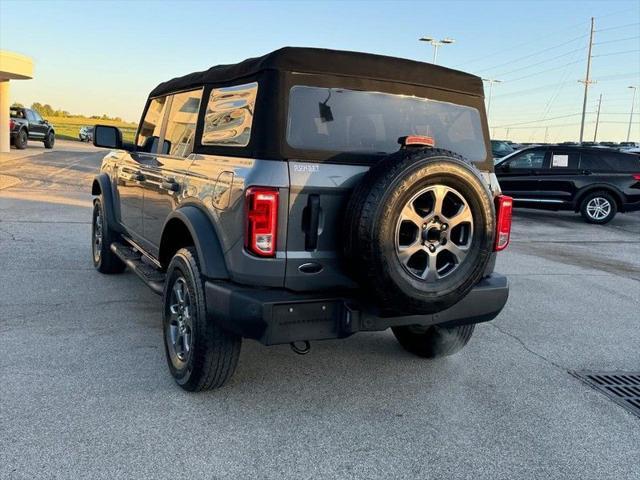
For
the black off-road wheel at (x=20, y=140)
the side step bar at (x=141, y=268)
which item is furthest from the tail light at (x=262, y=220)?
the black off-road wheel at (x=20, y=140)

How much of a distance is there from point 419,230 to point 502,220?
95 cm

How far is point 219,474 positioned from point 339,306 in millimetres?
1020

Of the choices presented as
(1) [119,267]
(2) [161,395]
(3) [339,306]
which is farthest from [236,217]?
(1) [119,267]

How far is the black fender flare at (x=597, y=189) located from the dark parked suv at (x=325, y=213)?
419 inches

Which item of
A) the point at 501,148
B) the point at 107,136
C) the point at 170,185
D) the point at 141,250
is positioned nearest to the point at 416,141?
the point at 170,185

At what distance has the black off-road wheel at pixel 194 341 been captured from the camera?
326 centimetres

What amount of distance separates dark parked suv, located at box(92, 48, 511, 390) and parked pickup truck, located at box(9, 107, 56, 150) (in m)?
26.5

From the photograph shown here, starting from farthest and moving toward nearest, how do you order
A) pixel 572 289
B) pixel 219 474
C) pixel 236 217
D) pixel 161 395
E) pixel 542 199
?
pixel 542 199, pixel 572 289, pixel 161 395, pixel 236 217, pixel 219 474

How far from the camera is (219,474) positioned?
2.68 m

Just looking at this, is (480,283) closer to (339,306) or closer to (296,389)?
(339,306)

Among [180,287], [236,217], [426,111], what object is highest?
[426,111]

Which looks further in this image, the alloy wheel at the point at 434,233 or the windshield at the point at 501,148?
the windshield at the point at 501,148

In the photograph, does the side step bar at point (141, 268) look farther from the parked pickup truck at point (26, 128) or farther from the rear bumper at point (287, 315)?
the parked pickup truck at point (26, 128)

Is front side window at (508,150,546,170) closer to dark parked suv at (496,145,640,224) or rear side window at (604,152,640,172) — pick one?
dark parked suv at (496,145,640,224)
